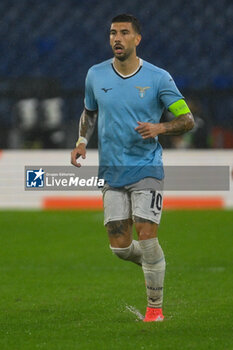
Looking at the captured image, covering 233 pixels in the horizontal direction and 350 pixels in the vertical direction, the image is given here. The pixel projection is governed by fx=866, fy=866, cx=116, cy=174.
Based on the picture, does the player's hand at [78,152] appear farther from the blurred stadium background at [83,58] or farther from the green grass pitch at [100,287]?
the blurred stadium background at [83,58]

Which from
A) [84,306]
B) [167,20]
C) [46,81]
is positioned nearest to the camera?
[84,306]

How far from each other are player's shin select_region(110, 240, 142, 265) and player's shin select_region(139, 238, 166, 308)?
0.65 feet

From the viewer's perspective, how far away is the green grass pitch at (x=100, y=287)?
481 cm

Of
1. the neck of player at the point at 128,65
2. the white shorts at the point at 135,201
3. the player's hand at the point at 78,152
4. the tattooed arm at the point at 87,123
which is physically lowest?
the white shorts at the point at 135,201

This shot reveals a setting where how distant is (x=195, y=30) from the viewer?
51.0ft

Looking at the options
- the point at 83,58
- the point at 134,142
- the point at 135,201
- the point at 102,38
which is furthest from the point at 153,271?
the point at 102,38

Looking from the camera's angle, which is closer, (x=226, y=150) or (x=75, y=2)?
(x=226, y=150)

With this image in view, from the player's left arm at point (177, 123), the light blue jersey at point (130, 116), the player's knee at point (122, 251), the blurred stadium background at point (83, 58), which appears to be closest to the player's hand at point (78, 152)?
the light blue jersey at point (130, 116)

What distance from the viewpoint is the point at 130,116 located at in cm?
539

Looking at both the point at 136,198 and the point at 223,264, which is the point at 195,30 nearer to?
the point at 223,264

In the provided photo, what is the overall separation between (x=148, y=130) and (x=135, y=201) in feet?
1.57

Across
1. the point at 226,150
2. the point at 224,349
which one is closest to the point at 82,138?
the point at 224,349

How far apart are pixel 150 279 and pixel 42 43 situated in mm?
10568

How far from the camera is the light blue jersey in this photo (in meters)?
5.39
